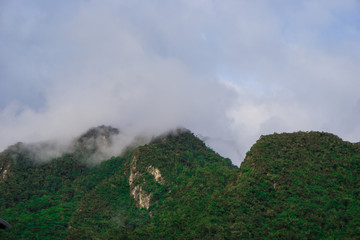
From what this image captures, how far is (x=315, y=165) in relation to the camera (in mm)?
52719

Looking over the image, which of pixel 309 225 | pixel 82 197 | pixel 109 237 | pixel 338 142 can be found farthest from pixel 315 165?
pixel 82 197

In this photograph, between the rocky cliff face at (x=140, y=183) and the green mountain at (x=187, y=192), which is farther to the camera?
the rocky cliff face at (x=140, y=183)

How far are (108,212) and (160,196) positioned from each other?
32.4 feet

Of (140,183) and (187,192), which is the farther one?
(140,183)

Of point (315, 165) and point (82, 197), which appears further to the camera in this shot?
point (82, 197)

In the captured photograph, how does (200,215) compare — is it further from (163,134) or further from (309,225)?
(163,134)

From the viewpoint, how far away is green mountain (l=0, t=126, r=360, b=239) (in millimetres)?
45500

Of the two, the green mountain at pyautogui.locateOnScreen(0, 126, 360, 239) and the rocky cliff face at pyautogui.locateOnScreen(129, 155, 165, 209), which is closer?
the green mountain at pyautogui.locateOnScreen(0, 126, 360, 239)

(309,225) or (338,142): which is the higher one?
(338,142)

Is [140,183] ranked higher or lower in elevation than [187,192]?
higher

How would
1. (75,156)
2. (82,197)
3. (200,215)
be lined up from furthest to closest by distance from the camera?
(75,156), (82,197), (200,215)

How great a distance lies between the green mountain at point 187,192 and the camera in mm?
45500

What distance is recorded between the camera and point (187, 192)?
206 feet

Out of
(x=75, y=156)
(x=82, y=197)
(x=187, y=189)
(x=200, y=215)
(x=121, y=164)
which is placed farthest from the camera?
(x=75, y=156)
